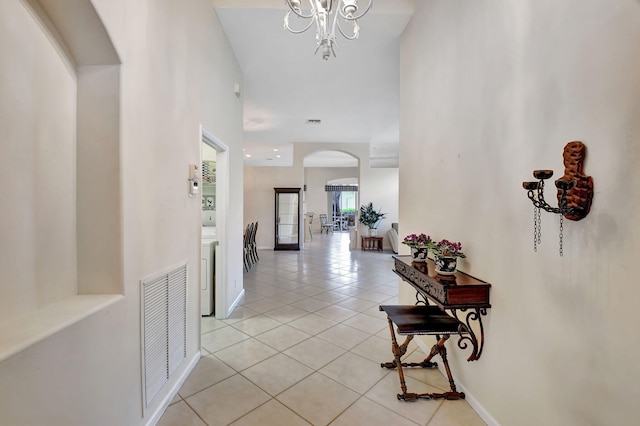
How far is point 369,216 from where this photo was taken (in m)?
8.73

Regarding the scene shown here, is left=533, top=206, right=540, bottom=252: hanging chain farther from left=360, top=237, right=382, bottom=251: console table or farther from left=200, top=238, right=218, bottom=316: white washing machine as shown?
left=360, top=237, right=382, bottom=251: console table

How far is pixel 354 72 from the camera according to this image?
4.13 metres

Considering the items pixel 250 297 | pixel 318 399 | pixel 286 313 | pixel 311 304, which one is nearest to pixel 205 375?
pixel 318 399

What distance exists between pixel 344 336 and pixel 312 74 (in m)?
3.50

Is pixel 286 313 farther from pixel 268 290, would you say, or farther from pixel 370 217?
pixel 370 217

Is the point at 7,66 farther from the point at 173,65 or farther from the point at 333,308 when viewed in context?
the point at 333,308

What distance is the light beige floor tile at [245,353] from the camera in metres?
2.54

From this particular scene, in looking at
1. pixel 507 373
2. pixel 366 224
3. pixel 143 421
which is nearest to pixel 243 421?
pixel 143 421

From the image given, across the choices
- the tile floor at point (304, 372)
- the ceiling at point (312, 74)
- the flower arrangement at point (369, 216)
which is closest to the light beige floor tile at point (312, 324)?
the tile floor at point (304, 372)

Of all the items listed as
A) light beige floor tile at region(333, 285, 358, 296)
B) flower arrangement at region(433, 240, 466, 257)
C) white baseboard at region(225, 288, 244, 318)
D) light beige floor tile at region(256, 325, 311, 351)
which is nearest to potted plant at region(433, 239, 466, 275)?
flower arrangement at region(433, 240, 466, 257)

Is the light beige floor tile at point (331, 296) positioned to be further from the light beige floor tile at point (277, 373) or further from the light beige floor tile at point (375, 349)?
the light beige floor tile at point (277, 373)

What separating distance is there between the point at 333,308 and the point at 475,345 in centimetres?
228

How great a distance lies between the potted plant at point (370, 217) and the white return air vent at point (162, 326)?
6.91 m

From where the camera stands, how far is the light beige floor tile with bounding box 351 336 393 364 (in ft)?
8.66
